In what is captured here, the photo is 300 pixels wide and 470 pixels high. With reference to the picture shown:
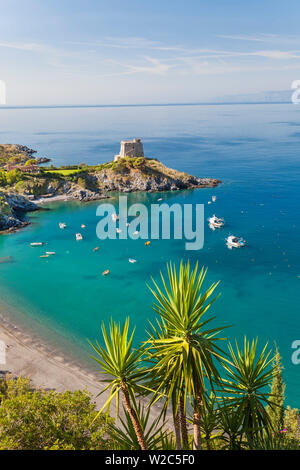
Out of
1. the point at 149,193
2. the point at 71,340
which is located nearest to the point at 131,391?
the point at 71,340

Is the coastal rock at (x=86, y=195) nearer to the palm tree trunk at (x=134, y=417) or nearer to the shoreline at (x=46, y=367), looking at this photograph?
the shoreline at (x=46, y=367)

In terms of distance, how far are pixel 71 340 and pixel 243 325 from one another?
2103 centimetres

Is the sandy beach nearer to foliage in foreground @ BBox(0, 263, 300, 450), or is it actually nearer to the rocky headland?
foliage in foreground @ BBox(0, 263, 300, 450)

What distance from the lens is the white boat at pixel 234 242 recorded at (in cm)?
6288

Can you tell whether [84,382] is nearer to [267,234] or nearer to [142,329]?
[142,329]

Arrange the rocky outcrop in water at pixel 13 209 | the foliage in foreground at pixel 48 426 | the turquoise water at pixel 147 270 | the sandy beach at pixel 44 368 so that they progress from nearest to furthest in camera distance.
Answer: the foliage in foreground at pixel 48 426
the sandy beach at pixel 44 368
the turquoise water at pixel 147 270
the rocky outcrop in water at pixel 13 209

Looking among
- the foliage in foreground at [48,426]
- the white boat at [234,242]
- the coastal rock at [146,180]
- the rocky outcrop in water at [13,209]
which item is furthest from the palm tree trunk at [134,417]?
the coastal rock at [146,180]

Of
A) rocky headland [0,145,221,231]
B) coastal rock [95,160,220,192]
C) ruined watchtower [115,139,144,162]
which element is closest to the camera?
rocky headland [0,145,221,231]

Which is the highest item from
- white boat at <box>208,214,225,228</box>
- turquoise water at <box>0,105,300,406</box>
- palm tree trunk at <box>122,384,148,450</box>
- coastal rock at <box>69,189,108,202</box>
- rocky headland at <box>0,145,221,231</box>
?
rocky headland at <box>0,145,221,231</box>

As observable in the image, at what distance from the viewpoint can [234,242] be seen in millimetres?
63625


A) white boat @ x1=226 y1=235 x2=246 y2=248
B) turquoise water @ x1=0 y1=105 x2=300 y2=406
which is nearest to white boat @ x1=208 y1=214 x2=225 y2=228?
turquoise water @ x1=0 y1=105 x2=300 y2=406

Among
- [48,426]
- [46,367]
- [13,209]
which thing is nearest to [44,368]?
[46,367]

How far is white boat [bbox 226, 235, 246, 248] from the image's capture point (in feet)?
206

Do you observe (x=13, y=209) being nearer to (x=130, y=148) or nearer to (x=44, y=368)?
(x=130, y=148)
